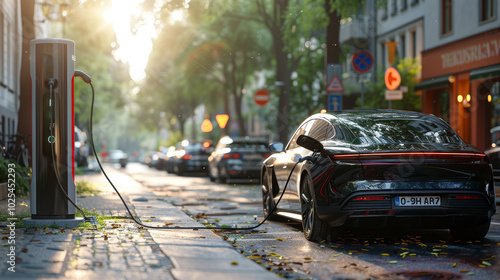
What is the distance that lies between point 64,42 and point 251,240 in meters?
3.01

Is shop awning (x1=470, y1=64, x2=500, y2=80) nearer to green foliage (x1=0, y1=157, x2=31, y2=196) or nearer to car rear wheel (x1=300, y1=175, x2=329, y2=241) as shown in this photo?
green foliage (x1=0, y1=157, x2=31, y2=196)

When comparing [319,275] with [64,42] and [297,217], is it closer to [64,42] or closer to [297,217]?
[297,217]

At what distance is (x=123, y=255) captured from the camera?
7109 millimetres

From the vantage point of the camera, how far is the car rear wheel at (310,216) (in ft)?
29.0

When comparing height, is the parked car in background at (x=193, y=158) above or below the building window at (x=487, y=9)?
below

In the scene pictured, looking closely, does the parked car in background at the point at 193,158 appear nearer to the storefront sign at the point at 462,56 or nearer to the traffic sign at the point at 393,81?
the storefront sign at the point at 462,56

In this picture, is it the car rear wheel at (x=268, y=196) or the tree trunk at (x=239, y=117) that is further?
the tree trunk at (x=239, y=117)

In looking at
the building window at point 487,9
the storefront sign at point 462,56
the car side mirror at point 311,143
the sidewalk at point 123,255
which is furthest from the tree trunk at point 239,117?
the car side mirror at point 311,143

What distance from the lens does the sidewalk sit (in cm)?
623

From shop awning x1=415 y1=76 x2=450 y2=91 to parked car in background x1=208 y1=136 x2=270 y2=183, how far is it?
8.26 m

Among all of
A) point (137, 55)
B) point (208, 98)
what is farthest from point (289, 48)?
point (208, 98)

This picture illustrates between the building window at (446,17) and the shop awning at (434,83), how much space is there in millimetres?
1851

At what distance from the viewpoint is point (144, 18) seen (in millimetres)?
21500

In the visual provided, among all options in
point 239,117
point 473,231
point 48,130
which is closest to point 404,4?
point 239,117
